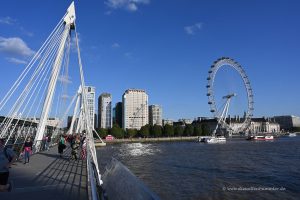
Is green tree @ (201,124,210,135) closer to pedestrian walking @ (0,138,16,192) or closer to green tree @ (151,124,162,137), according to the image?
green tree @ (151,124,162,137)

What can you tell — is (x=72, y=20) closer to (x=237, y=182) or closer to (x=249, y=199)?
(x=237, y=182)

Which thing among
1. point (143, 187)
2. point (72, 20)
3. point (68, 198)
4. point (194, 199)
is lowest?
point (194, 199)

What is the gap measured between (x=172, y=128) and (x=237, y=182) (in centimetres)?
13066

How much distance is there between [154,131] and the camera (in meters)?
144

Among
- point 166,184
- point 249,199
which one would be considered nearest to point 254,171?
point 166,184

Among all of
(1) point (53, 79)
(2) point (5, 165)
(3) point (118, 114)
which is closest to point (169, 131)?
(3) point (118, 114)

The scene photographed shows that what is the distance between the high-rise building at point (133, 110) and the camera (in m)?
183

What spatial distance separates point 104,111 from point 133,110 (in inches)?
625

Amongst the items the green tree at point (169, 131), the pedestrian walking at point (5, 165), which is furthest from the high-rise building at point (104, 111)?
the pedestrian walking at point (5, 165)

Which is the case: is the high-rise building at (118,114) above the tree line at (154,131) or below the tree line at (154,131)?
above

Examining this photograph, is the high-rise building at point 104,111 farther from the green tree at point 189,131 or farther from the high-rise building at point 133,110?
the green tree at point 189,131

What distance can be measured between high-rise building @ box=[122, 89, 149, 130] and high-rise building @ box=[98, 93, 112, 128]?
8555mm

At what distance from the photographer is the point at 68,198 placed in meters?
8.50

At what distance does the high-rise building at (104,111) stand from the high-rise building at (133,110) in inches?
337
